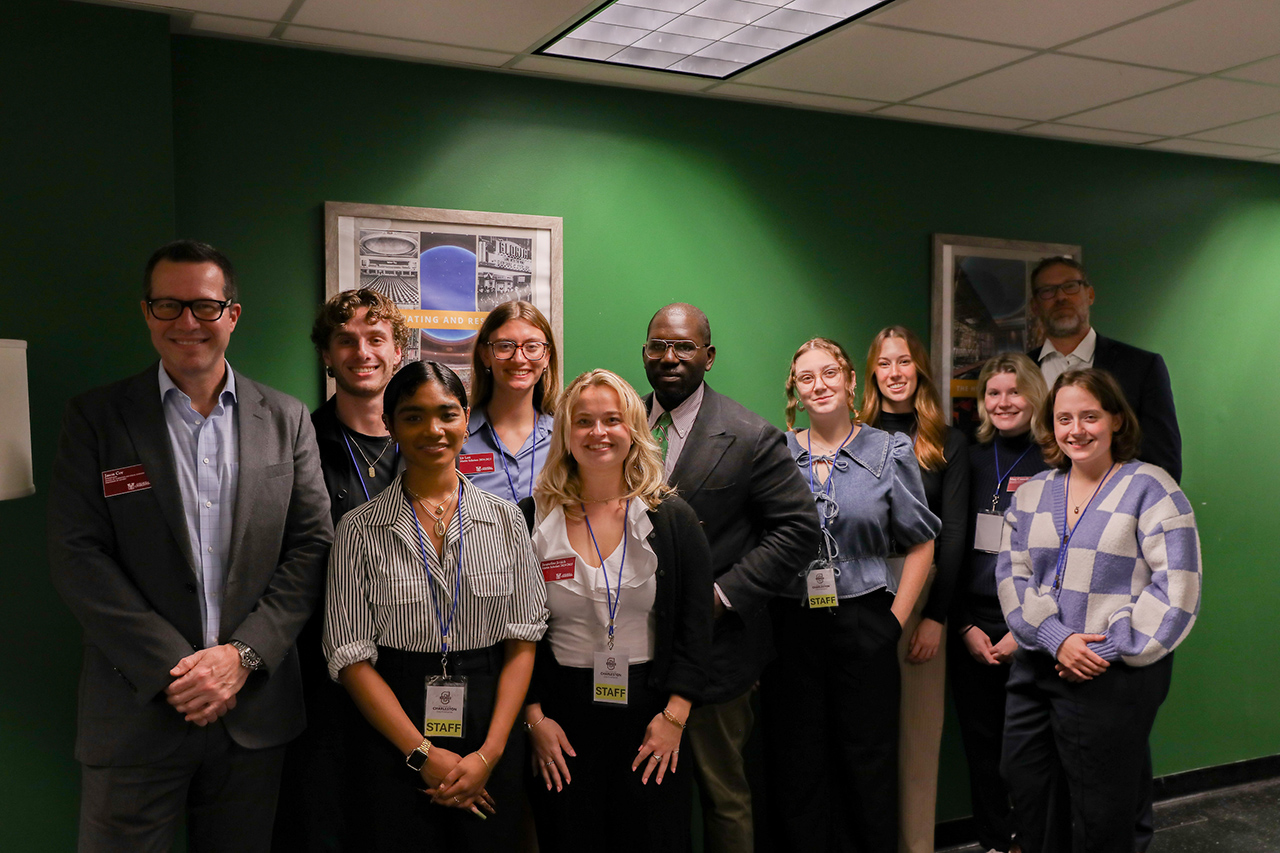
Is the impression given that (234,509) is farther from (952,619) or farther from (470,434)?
(952,619)

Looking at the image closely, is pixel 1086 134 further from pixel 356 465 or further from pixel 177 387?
pixel 177 387

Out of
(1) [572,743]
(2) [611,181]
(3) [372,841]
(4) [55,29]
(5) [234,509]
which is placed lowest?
(3) [372,841]

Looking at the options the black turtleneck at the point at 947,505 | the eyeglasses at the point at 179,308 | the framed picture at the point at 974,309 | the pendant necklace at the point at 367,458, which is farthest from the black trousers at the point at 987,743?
the eyeglasses at the point at 179,308

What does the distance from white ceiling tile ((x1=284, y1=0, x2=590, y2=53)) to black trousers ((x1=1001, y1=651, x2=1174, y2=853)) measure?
2.59 m

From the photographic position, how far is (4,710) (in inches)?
108

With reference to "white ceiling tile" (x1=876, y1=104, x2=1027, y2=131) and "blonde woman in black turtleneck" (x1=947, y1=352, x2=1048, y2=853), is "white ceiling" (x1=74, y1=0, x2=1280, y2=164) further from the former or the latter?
"blonde woman in black turtleneck" (x1=947, y1=352, x2=1048, y2=853)

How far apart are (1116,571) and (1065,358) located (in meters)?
1.29

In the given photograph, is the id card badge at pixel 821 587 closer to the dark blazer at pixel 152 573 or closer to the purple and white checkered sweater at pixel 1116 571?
the purple and white checkered sweater at pixel 1116 571

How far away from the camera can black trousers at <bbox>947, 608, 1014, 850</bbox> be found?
3723mm

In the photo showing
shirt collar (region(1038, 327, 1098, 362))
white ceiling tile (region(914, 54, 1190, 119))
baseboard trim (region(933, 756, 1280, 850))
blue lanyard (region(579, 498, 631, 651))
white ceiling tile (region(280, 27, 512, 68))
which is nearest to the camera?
blue lanyard (region(579, 498, 631, 651))

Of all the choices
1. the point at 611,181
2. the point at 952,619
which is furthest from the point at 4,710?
the point at 952,619

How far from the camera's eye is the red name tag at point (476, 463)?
9.37 feet

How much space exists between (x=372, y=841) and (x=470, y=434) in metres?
1.17

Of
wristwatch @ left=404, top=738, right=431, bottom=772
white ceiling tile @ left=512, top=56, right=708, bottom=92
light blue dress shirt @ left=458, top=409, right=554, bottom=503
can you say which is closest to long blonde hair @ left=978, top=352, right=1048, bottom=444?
Answer: white ceiling tile @ left=512, top=56, right=708, bottom=92
